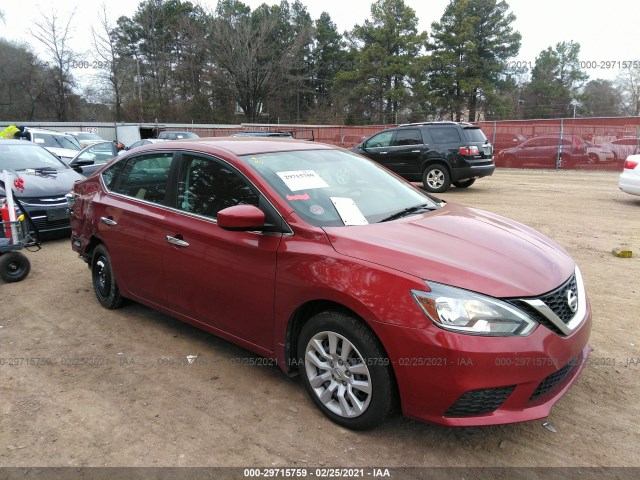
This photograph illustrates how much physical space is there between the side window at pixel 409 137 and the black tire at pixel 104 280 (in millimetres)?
9714

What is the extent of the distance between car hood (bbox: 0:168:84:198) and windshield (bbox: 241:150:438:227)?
5449mm

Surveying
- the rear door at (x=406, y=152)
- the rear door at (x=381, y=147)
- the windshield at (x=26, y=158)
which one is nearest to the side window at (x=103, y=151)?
the windshield at (x=26, y=158)

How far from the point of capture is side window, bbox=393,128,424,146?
42.0 ft

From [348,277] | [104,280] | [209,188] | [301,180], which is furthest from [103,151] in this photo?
[348,277]

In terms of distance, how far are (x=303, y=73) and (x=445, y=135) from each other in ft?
168

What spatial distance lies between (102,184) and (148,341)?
1.69 metres

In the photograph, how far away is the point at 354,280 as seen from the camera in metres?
2.60

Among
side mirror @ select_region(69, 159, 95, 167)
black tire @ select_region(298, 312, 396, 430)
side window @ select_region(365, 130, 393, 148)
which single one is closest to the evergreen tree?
side window @ select_region(365, 130, 393, 148)

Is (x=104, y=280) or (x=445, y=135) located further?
(x=445, y=135)

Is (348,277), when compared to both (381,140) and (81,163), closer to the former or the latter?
(81,163)

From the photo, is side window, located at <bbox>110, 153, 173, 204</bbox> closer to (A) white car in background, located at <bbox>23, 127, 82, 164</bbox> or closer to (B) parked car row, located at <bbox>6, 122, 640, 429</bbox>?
(B) parked car row, located at <bbox>6, 122, 640, 429</bbox>

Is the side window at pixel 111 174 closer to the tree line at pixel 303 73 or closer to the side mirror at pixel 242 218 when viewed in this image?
the side mirror at pixel 242 218

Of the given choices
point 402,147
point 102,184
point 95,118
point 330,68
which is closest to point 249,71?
point 330,68

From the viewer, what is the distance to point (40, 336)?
4.19 metres
